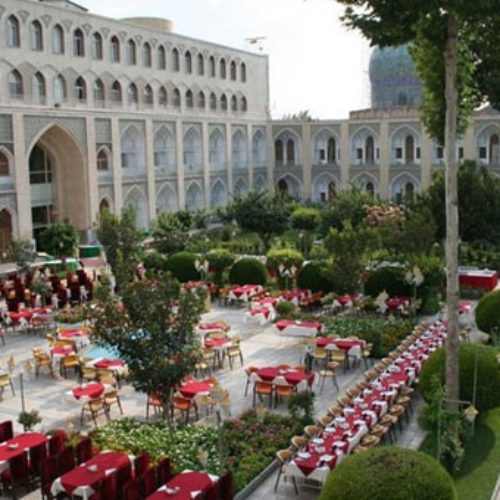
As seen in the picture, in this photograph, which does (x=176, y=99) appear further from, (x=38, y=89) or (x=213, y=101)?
(x=38, y=89)

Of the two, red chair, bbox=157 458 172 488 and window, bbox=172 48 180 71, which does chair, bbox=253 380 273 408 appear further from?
window, bbox=172 48 180 71

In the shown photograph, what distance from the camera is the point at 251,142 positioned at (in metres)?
50.5

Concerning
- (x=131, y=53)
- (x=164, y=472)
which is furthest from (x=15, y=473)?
(x=131, y=53)

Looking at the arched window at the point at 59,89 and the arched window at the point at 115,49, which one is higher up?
the arched window at the point at 115,49

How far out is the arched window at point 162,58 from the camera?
43781 millimetres

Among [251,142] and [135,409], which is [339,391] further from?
[251,142]

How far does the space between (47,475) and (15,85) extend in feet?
87.6

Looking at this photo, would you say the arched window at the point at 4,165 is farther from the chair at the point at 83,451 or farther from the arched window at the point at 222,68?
the chair at the point at 83,451

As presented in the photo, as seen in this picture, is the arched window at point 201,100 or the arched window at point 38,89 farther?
the arched window at point 201,100

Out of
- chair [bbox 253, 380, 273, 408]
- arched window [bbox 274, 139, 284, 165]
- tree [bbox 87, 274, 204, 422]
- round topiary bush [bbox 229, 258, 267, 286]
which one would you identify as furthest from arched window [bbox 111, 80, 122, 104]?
tree [bbox 87, 274, 204, 422]

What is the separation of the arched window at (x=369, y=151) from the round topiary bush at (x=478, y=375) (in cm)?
3545

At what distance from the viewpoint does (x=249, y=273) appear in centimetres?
2714

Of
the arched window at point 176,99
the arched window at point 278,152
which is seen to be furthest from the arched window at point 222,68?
the arched window at point 278,152

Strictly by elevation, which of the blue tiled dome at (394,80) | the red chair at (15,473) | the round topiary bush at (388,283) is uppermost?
the blue tiled dome at (394,80)
